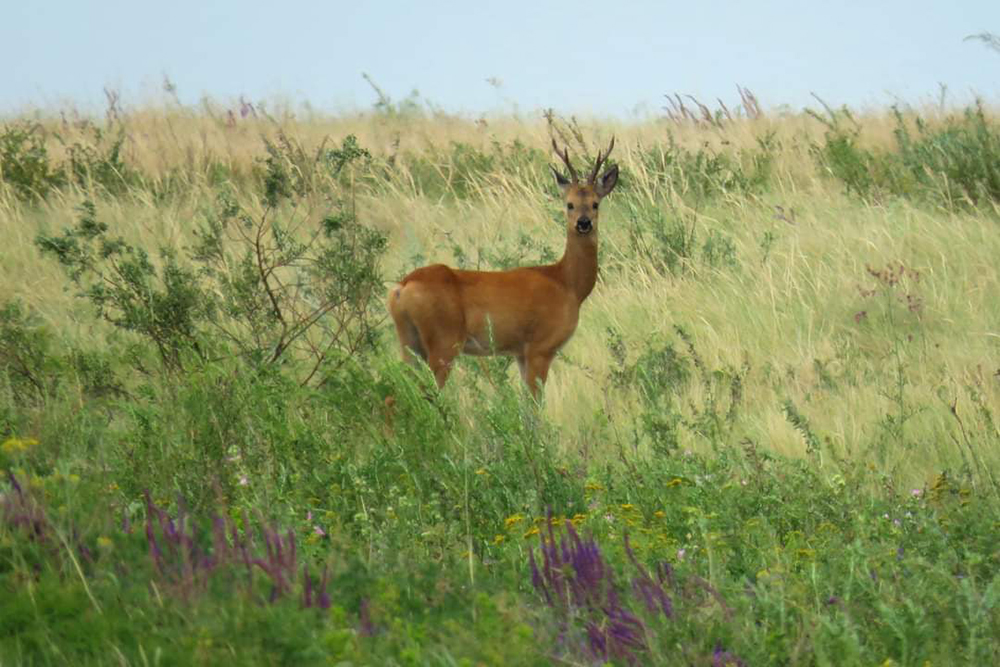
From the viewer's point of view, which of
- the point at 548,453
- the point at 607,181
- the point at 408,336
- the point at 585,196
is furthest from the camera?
the point at 607,181

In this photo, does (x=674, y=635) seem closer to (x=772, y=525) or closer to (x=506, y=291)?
(x=772, y=525)

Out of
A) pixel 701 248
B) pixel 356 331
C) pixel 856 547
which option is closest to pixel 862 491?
pixel 856 547

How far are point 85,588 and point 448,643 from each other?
86 centimetres

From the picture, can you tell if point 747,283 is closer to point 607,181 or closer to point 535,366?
point 607,181

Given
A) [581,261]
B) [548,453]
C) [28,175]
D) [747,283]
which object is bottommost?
[747,283]

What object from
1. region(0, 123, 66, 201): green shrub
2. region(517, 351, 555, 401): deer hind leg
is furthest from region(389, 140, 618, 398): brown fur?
region(0, 123, 66, 201): green shrub

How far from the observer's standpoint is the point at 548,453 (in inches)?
217

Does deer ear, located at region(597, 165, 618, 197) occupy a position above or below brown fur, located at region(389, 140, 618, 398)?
above

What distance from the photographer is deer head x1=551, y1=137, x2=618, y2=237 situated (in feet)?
28.6

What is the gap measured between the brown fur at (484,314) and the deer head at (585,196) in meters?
0.35

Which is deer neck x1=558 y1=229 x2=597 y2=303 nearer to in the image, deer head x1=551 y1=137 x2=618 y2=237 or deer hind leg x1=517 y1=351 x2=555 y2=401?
deer head x1=551 y1=137 x2=618 y2=237

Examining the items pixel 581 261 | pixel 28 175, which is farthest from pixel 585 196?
pixel 28 175

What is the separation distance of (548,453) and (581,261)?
A: 3.42 meters

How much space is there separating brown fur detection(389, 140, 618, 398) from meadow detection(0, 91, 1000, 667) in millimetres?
266
